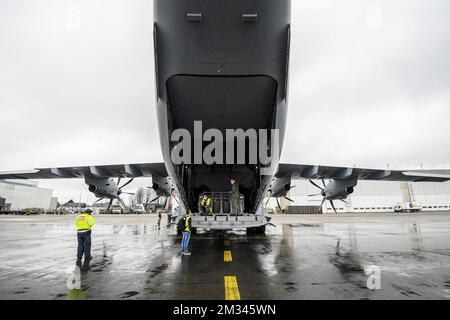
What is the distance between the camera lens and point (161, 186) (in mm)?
13711

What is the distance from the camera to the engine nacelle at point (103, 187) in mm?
13406

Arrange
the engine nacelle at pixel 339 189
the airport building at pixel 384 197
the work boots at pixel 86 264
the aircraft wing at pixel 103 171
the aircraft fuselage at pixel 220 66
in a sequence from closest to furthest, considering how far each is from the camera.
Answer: the aircraft fuselage at pixel 220 66 → the work boots at pixel 86 264 → the aircraft wing at pixel 103 171 → the engine nacelle at pixel 339 189 → the airport building at pixel 384 197

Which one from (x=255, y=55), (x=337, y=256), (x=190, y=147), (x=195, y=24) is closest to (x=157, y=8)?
(x=195, y=24)

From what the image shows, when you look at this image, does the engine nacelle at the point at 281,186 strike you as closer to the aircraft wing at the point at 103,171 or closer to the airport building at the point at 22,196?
the aircraft wing at the point at 103,171

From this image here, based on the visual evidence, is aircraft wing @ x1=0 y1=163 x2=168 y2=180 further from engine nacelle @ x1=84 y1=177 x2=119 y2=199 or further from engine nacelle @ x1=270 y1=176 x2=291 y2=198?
engine nacelle @ x1=270 y1=176 x2=291 y2=198

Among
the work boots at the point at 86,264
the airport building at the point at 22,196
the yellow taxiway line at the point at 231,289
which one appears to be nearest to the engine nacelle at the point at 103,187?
the work boots at the point at 86,264

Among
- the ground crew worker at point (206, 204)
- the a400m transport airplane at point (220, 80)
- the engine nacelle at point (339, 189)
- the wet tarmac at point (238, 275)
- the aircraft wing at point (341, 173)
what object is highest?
the a400m transport airplane at point (220, 80)

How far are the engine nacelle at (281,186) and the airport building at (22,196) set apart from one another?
2579 inches

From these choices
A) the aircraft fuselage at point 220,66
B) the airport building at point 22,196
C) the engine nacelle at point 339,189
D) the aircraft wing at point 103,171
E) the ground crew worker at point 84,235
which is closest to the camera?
the aircraft fuselage at point 220,66

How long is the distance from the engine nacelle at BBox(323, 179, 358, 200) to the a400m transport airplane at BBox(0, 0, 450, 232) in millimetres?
5101

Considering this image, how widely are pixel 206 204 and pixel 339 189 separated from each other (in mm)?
7590

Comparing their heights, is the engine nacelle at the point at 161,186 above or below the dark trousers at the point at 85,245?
above

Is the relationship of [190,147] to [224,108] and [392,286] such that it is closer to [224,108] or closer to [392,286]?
[224,108]

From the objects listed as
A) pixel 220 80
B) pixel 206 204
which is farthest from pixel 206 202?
pixel 220 80
